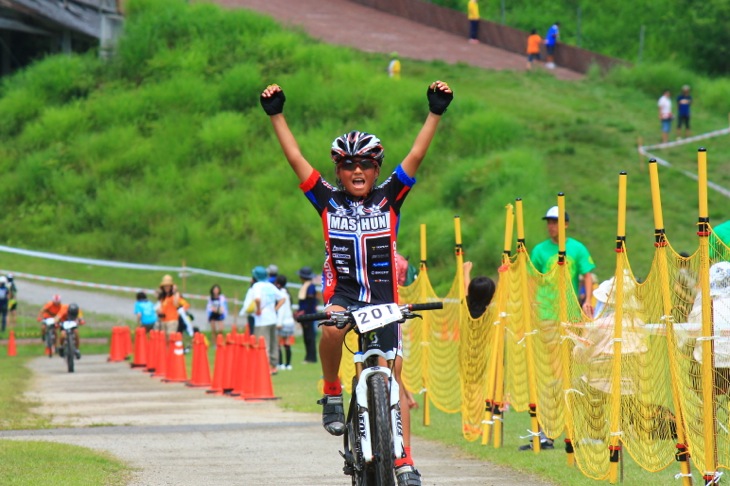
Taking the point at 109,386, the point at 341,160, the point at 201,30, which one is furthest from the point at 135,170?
the point at 341,160

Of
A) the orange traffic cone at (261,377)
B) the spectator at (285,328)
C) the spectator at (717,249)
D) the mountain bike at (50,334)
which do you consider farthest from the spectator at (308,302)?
the spectator at (717,249)

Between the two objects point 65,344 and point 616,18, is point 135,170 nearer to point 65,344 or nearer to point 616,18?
point 65,344

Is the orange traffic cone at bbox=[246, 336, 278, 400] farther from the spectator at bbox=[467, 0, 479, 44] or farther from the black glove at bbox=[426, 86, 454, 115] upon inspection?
the spectator at bbox=[467, 0, 479, 44]

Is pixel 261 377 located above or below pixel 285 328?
below

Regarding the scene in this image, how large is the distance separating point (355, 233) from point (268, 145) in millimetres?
43599

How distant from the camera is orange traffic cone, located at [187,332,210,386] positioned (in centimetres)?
2209

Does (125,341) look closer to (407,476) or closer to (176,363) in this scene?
(176,363)

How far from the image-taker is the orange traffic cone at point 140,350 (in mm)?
27562

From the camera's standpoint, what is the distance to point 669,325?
9594 mm

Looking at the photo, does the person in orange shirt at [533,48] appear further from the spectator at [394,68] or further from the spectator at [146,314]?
the spectator at [146,314]

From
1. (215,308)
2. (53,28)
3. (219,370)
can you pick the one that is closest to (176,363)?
(219,370)

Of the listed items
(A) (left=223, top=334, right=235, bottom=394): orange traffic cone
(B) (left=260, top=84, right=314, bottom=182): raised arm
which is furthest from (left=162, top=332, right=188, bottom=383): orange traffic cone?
(B) (left=260, top=84, right=314, bottom=182): raised arm

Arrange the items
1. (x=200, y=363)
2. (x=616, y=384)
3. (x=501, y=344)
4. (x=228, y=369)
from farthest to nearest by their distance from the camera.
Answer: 1. (x=200, y=363)
2. (x=228, y=369)
3. (x=501, y=344)
4. (x=616, y=384)

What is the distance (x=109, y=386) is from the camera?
893 inches
